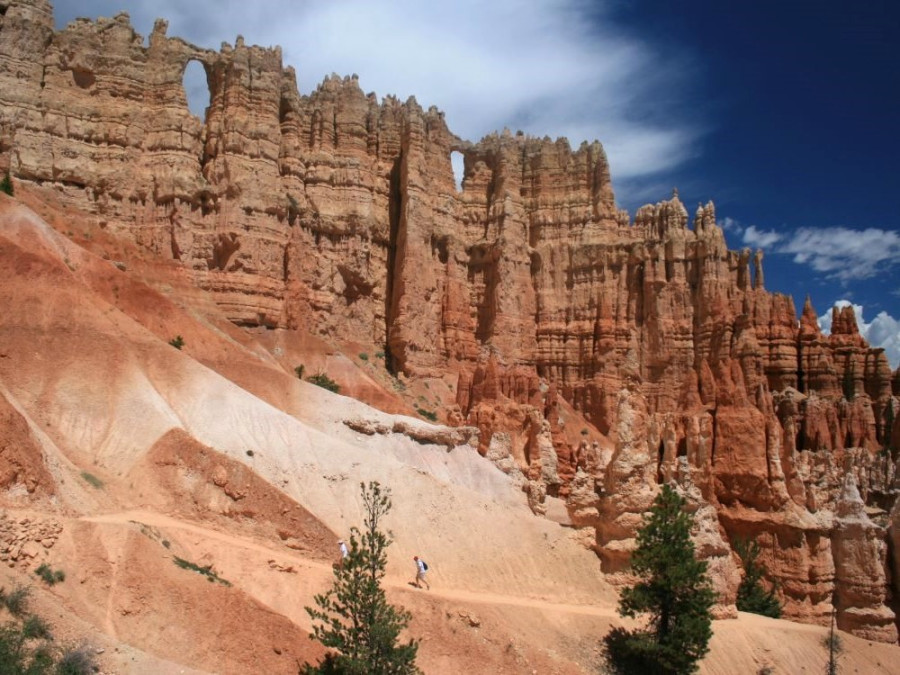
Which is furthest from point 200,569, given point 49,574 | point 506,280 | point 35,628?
point 506,280

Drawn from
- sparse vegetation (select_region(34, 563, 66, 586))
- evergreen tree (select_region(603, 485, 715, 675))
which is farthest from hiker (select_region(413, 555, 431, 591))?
sparse vegetation (select_region(34, 563, 66, 586))

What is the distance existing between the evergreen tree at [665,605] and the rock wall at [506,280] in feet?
8.95

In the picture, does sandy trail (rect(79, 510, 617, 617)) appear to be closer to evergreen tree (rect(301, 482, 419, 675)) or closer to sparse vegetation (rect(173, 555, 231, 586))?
sparse vegetation (rect(173, 555, 231, 586))

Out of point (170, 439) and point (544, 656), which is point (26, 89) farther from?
point (544, 656)

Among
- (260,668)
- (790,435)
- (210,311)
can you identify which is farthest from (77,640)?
(790,435)

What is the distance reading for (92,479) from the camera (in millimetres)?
23125

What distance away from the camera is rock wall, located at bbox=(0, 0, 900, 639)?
3591 cm

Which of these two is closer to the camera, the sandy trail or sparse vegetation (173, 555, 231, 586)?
sparse vegetation (173, 555, 231, 586)

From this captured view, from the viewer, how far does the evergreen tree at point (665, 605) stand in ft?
79.2

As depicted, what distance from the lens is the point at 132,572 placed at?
18.5 metres

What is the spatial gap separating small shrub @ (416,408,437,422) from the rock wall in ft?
8.18

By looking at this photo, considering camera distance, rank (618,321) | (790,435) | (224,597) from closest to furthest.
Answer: (224,597)
(790,435)
(618,321)

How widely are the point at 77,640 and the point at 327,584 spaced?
7.34 m

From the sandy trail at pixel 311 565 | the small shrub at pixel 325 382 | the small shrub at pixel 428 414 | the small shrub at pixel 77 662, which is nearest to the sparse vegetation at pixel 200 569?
the sandy trail at pixel 311 565
